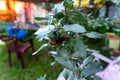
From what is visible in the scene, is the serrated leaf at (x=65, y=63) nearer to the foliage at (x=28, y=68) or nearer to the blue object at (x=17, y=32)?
the foliage at (x=28, y=68)

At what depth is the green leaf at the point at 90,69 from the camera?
0.91 m

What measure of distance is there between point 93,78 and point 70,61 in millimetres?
165

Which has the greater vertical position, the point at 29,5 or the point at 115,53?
the point at 29,5

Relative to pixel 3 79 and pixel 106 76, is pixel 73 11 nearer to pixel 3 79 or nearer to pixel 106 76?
pixel 106 76

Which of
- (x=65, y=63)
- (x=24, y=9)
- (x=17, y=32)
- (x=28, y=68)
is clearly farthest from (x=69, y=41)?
(x=24, y=9)

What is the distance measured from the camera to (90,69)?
3.01 ft

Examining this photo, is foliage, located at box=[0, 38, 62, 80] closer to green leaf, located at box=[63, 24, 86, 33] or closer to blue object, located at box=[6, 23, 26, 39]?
blue object, located at box=[6, 23, 26, 39]

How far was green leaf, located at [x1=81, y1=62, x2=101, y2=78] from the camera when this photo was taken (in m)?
0.91

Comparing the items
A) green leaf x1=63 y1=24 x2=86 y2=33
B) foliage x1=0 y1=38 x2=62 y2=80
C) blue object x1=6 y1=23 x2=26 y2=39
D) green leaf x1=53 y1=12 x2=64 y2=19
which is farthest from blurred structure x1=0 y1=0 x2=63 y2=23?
green leaf x1=63 y1=24 x2=86 y2=33

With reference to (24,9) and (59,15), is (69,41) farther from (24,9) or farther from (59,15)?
(24,9)

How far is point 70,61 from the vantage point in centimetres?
96

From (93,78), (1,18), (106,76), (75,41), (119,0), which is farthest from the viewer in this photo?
(1,18)

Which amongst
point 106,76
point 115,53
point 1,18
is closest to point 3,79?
point 106,76

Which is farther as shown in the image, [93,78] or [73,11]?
[93,78]
